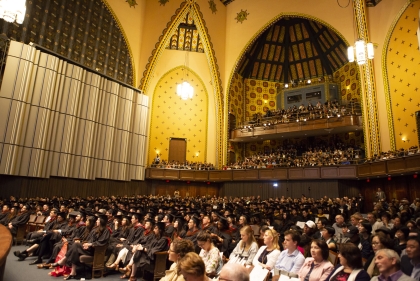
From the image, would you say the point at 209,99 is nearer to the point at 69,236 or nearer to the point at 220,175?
the point at 220,175

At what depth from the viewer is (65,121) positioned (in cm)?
1617

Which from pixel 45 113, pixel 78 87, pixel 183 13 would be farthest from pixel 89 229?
pixel 183 13

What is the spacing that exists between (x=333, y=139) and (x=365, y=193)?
5.31 metres

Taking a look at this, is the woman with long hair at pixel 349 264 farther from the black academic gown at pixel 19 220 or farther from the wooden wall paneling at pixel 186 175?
the wooden wall paneling at pixel 186 175

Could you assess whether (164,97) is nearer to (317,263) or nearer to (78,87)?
(78,87)

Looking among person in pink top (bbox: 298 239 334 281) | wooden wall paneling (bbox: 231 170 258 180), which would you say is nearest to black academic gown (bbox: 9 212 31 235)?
person in pink top (bbox: 298 239 334 281)

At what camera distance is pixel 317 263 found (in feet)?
11.9

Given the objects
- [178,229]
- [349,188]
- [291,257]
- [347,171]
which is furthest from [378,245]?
[349,188]

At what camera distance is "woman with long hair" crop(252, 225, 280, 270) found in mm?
4328

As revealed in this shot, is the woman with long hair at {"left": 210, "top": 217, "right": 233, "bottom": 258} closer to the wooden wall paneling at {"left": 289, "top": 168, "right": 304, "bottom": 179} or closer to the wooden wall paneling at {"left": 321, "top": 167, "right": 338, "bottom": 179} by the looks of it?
the wooden wall paneling at {"left": 321, "top": 167, "right": 338, "bottom": 179}

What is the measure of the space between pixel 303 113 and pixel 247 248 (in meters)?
17.4

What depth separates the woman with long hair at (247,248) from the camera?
4.71m

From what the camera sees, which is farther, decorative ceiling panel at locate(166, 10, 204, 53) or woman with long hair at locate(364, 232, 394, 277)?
decorative ceiling panel at locate(166, 10, 204, 53)

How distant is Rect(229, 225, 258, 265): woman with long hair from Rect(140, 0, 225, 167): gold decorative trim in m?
17.1
